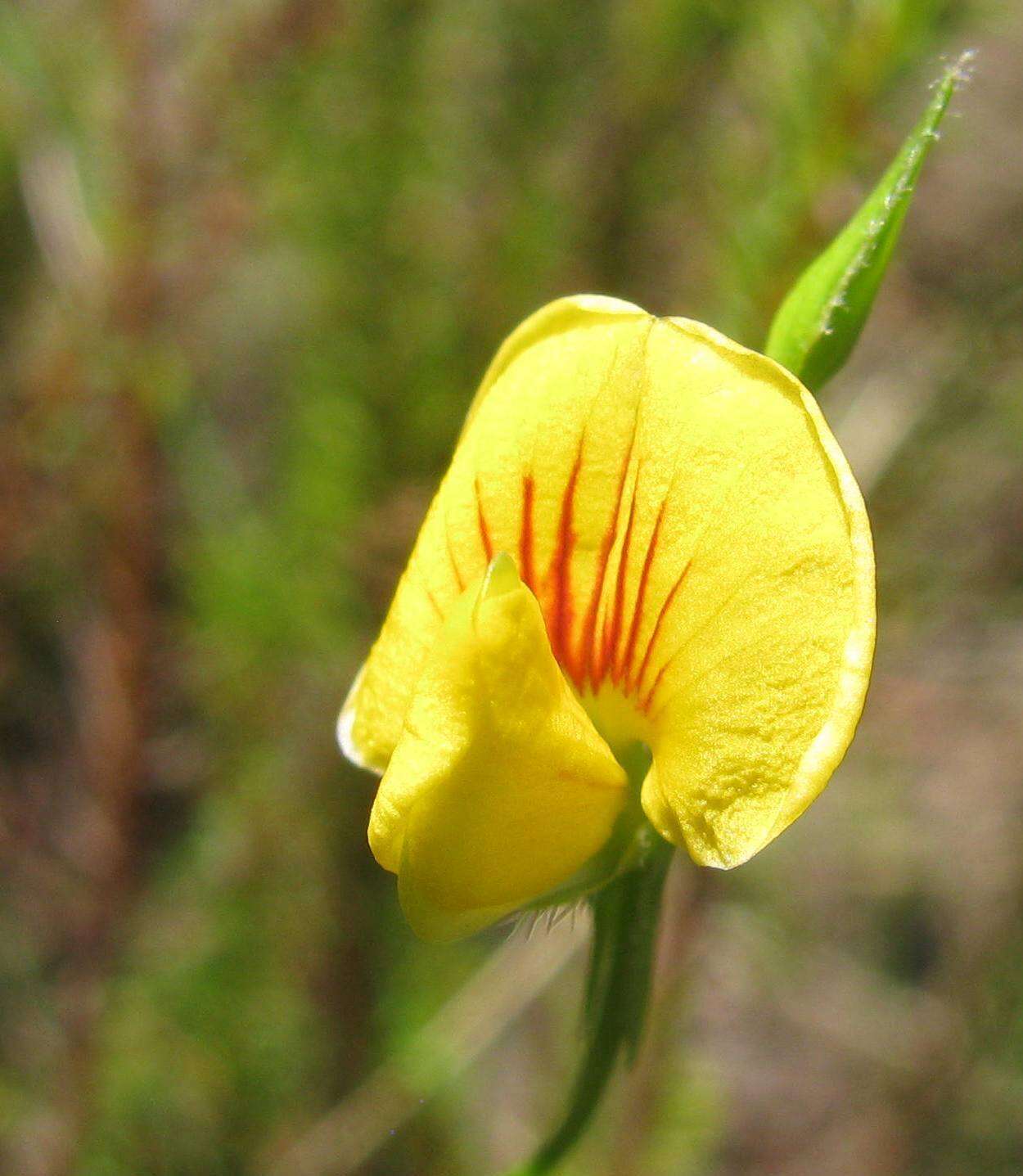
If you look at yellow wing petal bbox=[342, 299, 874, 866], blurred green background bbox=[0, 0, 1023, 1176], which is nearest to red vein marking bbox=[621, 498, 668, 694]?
yellow wing petal bbox=[342, 299, 874, 866]

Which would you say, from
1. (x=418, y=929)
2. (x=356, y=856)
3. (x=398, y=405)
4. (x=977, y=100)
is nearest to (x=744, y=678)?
(x=418, y=929)

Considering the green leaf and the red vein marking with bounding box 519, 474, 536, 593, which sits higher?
the green leaf

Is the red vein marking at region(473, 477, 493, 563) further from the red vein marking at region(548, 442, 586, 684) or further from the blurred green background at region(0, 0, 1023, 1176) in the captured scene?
the blurred green background at region(0, 0, 1023, 1176)

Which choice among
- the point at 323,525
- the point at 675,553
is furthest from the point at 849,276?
the point at 323,525

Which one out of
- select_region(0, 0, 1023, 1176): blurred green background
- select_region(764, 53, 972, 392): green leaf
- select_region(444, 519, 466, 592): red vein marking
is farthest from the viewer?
select_region(0, 0, 1023, 1176): blurred green background

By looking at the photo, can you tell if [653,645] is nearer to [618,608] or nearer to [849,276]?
[618,608]

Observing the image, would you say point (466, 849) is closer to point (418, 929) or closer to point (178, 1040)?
point (418, 929)
